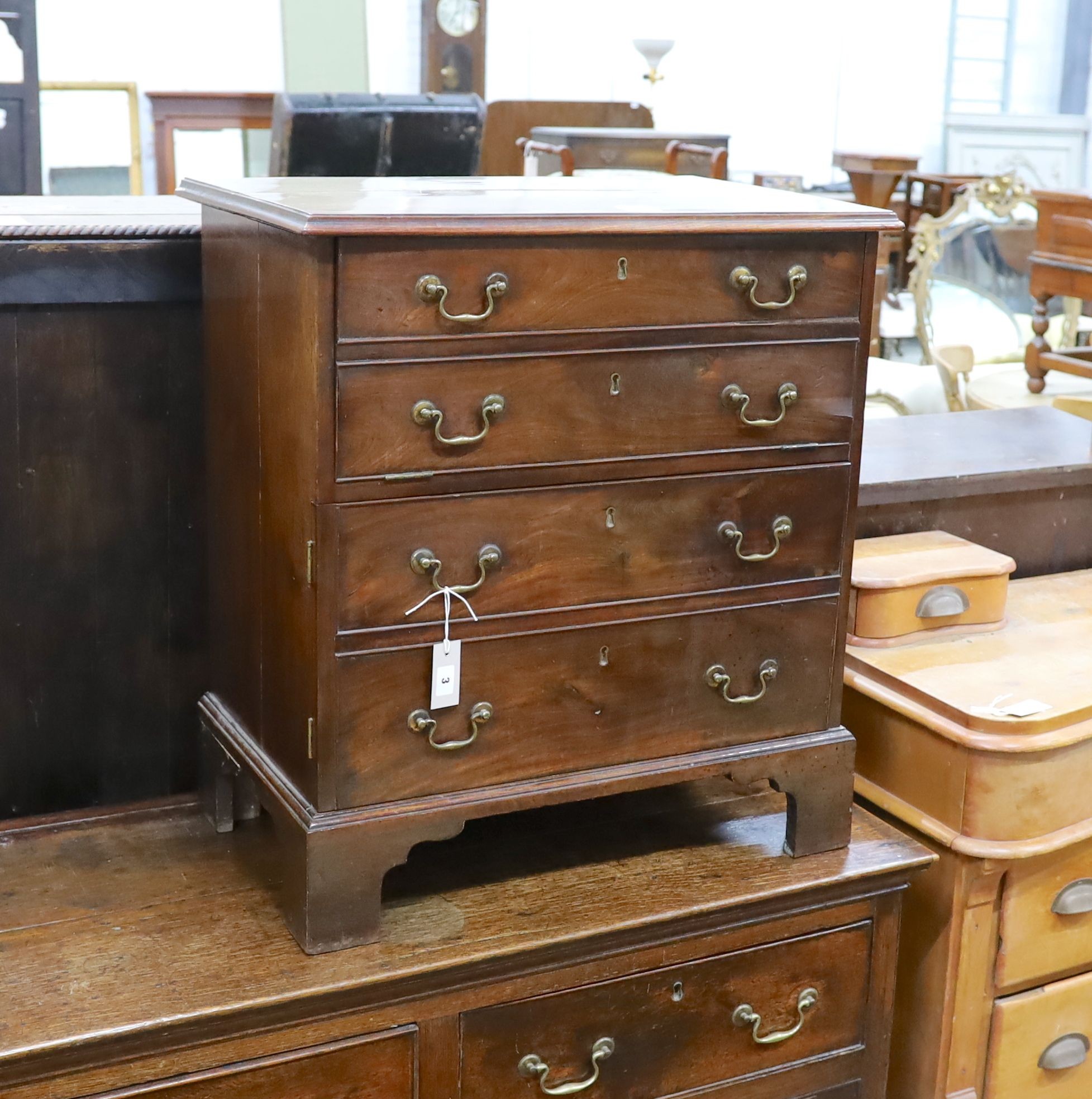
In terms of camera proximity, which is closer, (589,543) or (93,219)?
(589,543)

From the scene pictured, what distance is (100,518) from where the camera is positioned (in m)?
1.79

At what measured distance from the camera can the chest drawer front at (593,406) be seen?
1.36 meters

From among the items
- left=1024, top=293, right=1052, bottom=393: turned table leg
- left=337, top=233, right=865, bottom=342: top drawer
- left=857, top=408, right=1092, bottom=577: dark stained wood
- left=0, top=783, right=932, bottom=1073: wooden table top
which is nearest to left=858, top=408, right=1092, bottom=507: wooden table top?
left=857, top=408, right=1092, bottom=577: dark stained wood

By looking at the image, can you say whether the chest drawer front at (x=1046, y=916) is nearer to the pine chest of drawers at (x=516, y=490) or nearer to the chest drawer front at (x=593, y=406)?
the pine chest of drawers at (x=516, y=490)

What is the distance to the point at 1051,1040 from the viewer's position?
1941mm

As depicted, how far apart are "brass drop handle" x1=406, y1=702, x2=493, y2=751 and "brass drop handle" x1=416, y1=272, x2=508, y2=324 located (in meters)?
0.39

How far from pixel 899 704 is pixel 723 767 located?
1.14 ft

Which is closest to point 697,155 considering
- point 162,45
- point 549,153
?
point 549,153

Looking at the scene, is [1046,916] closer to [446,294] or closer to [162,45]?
[446,294]

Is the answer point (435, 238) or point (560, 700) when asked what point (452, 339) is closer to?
point (435, 238)

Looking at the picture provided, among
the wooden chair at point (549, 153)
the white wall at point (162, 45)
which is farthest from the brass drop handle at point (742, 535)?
→ the white wall at point (162, 45)

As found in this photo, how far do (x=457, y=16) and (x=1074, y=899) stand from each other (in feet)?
24.2

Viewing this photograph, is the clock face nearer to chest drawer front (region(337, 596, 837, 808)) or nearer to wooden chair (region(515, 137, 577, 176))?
wooden chair (region(515, 137, 577, 176))

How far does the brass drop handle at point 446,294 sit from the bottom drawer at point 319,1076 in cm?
75
